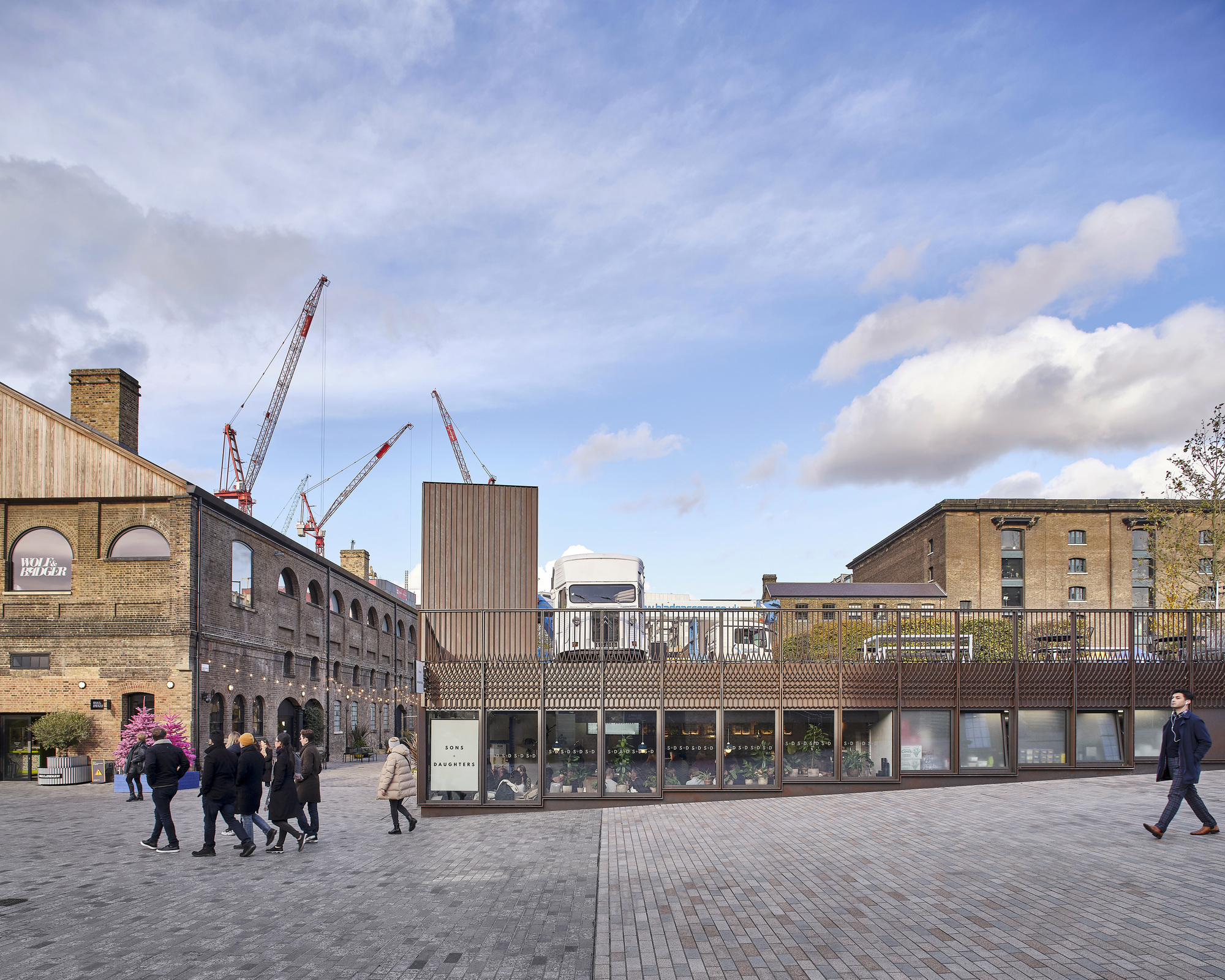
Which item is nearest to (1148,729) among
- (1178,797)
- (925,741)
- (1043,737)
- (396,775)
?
(1043,737)

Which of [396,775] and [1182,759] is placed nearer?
[1182,759]

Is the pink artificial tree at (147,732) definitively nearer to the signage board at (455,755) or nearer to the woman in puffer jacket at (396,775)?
the signage board at (455,755)

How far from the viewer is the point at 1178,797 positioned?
10844 millimetres

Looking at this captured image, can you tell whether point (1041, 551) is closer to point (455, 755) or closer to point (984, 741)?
point (984, 741)

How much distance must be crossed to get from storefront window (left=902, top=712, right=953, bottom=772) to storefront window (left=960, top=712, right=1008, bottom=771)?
325 mm

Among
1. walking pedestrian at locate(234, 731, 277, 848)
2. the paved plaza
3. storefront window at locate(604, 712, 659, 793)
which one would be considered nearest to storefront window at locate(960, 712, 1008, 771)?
the paved plaza

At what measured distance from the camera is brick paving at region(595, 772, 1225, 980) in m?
7.30

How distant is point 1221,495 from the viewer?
1127 inches

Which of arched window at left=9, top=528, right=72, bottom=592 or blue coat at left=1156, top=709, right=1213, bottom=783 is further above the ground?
arched window at left=9, top=528, right=72, bottom=592

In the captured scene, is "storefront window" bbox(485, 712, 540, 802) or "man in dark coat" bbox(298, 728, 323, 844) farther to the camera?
"storefront window" bbox(485, 712, 540, 802)

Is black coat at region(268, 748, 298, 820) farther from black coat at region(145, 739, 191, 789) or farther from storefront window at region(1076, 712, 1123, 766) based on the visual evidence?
storefront window at region(1076, 712, 1123, 766)

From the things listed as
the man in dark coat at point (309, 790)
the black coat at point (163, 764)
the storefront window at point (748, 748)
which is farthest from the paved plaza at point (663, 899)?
the storefront window at point (748, 748)

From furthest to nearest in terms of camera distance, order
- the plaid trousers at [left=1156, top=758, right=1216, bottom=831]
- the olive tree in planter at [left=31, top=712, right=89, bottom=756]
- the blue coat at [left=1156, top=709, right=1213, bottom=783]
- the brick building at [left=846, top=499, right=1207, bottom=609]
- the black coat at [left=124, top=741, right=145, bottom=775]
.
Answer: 1. the brick building at [left=846, top=499, right=1207, bottom=609]
2. the olive tree in planter at [left=31, top=712, right=89, bottom=756]
3. the black coat at [left=124, top=741, right=145, bottom=775]
4. the plaid trousers at [left=1156, top=758, right=1216, bottom=831]
5. the blue coat at [left=1156, top=709, right=1213, bottom=783]

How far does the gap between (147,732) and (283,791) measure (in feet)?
40.8
